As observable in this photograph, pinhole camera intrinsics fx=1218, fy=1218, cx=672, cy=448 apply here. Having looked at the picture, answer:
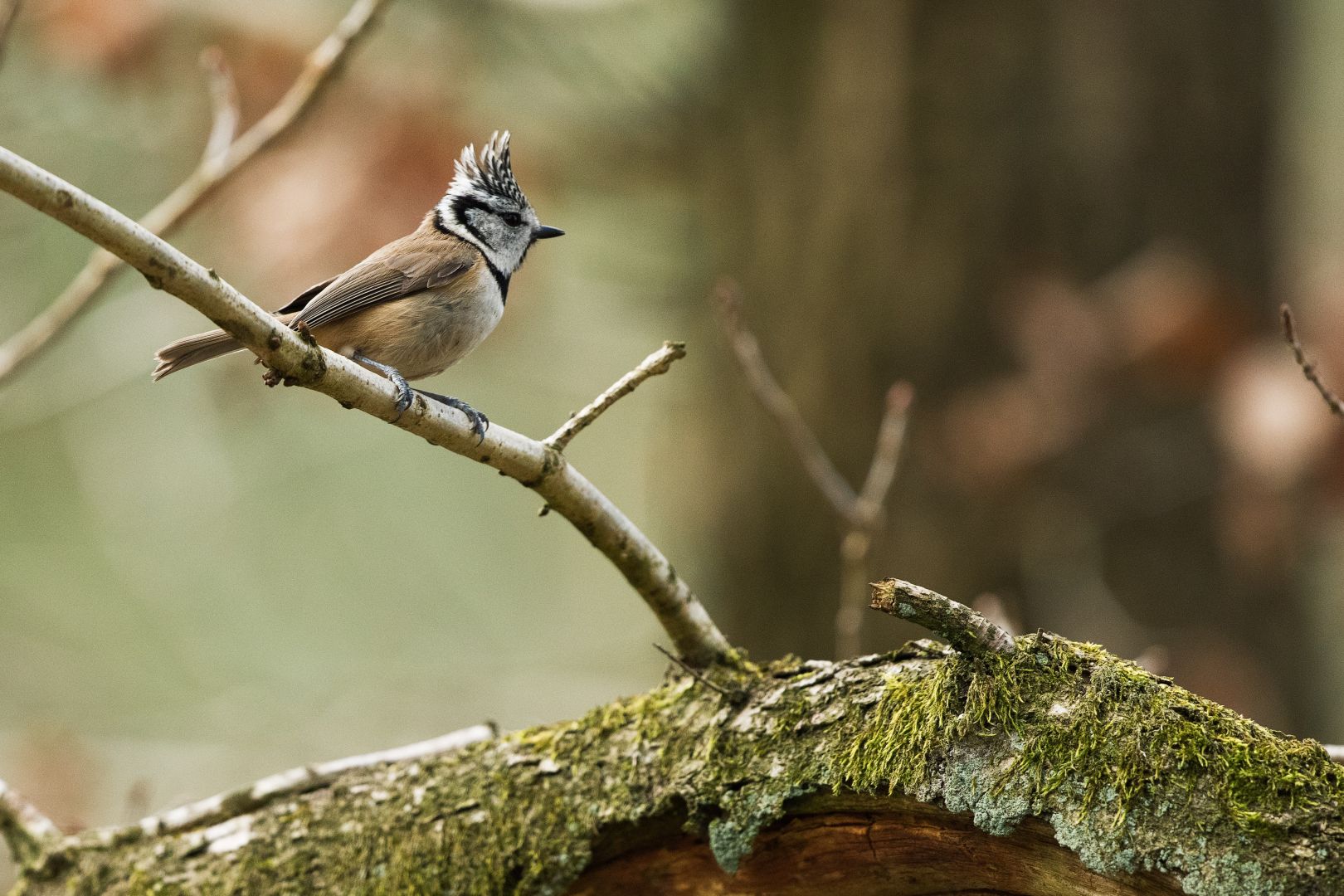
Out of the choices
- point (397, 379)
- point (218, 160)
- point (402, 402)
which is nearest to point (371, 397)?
point (402, 402)

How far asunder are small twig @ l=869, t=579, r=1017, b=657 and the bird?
165cm

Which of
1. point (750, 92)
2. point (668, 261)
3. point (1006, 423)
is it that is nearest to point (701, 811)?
point (1006, 423)

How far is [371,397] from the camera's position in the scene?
2.34m

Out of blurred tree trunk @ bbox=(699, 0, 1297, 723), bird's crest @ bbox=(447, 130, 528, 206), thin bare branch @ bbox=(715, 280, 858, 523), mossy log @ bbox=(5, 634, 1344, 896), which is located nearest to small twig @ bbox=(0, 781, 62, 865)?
mossy log @ bbox=(5, 634, 1344, 896)

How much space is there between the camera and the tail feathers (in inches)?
125

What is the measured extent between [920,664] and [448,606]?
13.9m

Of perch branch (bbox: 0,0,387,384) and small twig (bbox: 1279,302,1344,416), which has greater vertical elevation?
perch branch (bbox: 0,0,387,384)

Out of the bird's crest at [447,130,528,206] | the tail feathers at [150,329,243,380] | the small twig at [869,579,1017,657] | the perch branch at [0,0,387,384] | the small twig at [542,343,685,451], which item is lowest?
the small twig at [869,579,1017,657]

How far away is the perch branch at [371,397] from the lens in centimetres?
185

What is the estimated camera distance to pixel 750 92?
19.9 ft

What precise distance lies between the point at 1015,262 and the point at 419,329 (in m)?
3.02

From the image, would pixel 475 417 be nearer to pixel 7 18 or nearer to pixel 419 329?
pixel 419 329

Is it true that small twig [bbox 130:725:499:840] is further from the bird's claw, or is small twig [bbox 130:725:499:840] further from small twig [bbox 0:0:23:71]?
small twig [bbox 0:0:23:71]

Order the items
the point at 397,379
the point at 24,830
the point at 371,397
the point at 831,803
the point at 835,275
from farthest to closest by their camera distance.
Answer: the point at 835,275, the point at 397,379, the point at 24,830, the point at 371,397, the point at 831,803
